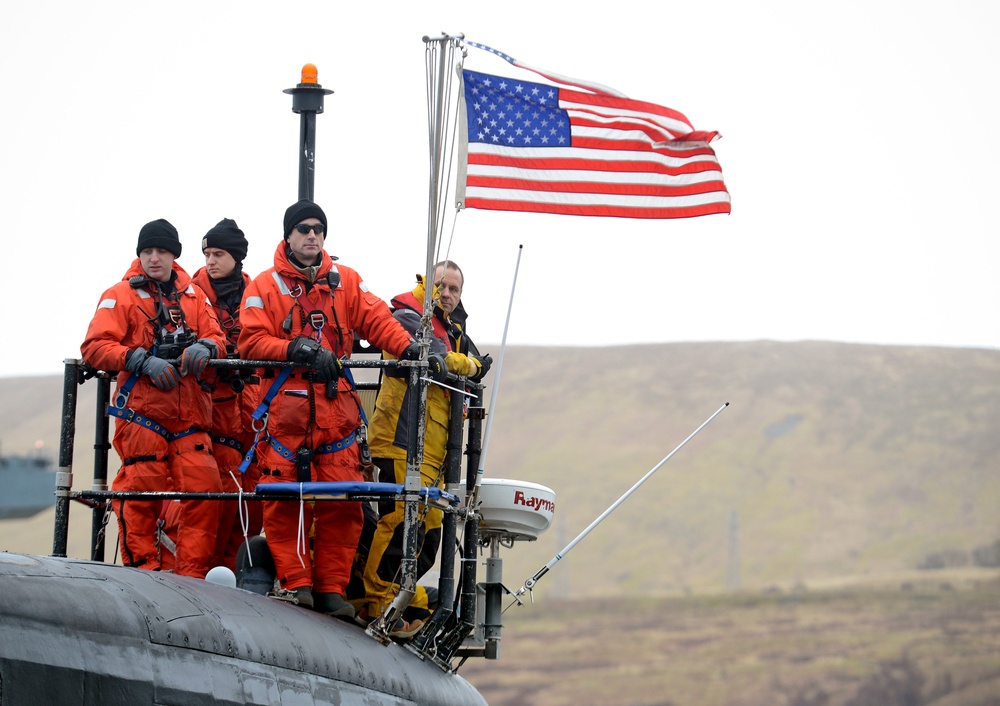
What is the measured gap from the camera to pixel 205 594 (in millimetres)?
6984

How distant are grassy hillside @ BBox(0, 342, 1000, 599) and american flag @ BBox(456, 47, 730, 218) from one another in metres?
79.6

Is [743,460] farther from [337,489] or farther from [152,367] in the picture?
[337,489]

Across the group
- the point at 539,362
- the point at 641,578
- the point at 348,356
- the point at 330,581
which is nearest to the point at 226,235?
the point at 348,356

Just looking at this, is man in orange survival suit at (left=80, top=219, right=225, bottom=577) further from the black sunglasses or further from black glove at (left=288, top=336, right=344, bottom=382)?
the black sunglasses

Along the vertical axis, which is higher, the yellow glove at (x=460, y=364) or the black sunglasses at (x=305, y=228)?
the black sunglasses at (x=305, y=228)

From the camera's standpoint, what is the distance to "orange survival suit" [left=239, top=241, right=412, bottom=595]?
826 centimetres

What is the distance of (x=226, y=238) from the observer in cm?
966

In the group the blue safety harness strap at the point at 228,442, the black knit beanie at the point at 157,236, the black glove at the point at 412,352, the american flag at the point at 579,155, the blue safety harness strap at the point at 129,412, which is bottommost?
the blue safety harness strap at the point at 228,442

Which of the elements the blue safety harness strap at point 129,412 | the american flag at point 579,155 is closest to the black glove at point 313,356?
the blue safety harness strap at point 129,412

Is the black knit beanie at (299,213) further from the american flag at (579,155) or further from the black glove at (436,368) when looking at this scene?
the american flag at (579,155)

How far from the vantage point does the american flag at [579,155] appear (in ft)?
31.9

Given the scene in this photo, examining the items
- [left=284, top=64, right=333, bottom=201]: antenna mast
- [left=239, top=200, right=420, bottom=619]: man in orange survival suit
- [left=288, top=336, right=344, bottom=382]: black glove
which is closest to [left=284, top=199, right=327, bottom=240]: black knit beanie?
[left=239, top=200, right=420, bottom=619]: man in orange survival suit

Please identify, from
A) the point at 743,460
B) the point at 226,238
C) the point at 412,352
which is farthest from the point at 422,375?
the point at 743,460

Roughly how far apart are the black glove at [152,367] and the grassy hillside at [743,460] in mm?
80652
